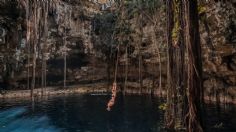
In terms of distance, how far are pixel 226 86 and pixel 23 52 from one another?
18.9 metres

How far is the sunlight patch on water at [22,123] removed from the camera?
18.1 m

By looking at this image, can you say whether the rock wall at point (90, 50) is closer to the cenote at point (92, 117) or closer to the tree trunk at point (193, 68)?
the cenote at point (92, 117)

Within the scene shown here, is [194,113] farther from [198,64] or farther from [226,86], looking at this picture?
[226,86]

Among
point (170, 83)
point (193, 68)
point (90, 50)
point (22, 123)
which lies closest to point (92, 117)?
point (22, 123)

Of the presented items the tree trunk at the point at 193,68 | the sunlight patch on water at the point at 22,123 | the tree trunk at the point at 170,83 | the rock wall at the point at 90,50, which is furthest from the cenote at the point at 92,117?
the tree trunk at the point at 193,68

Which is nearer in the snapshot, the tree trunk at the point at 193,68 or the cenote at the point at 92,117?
the tree trunk at the point at 193,68

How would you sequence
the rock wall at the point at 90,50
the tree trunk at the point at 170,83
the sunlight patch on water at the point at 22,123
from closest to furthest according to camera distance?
the tree trunk at the point at 170,83
the sunlight patch on water at the point at 22,123
the rock wall at the point at 90,50

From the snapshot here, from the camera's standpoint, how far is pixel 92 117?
21.6 metres

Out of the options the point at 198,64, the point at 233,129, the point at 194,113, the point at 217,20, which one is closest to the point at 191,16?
the point at 198,64

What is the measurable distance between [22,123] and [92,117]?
4189 mm

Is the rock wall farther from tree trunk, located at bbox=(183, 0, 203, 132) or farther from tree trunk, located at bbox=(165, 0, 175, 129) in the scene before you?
tree trunk, located at bbox=(183, 0, 203, 132)

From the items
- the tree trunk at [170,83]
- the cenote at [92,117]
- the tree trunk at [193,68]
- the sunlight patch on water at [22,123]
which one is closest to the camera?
the tree trunk at [193,68]

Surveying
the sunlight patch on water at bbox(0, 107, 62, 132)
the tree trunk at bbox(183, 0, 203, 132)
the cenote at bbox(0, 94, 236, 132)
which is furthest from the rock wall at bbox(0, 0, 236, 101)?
the tree trunk at bbox(183, 0, 203, 132)

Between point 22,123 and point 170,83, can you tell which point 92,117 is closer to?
point 22,123
